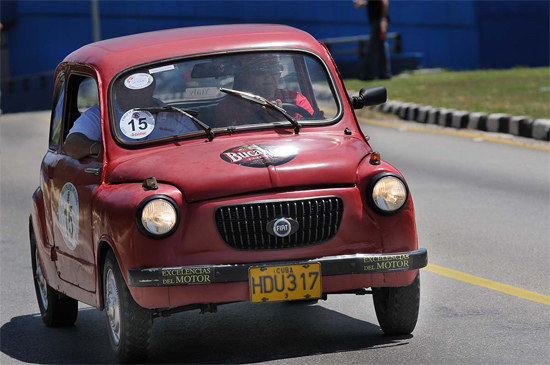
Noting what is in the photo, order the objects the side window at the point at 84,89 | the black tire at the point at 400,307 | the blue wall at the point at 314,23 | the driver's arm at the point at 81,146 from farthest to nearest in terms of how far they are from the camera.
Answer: the blue wall at the point at 314,23 → the side window at the point at 84,89 → the driver's arm at the point at 81,146 → the black tire at the point at 400,307

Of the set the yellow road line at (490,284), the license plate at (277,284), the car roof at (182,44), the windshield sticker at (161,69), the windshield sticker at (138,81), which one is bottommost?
the yellow road line at (490,284)

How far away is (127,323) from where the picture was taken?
5508 millimetres

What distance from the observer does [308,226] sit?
552 centimetres

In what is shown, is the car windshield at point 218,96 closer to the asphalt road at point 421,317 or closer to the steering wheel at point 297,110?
the steering wheel at point 297,110

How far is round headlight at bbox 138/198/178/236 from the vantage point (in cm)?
538

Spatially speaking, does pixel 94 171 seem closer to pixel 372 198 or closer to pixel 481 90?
pixel 372 198

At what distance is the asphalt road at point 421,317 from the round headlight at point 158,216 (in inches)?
28.6

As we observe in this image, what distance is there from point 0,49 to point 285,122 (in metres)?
37.8

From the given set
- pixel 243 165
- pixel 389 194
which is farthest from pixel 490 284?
pixel 243 165

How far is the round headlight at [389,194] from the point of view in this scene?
5621mm

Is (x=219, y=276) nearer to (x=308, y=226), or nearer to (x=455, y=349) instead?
(x=308, y=226)

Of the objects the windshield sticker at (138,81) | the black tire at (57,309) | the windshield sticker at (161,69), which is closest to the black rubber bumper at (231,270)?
the windshield sticker at (138,81)

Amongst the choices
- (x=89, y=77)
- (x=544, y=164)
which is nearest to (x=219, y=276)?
(x=89, y=77)

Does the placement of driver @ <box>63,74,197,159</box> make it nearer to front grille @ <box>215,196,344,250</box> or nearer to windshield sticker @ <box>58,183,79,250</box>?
windshield sticker @ <box>58,183,79,250</box>
